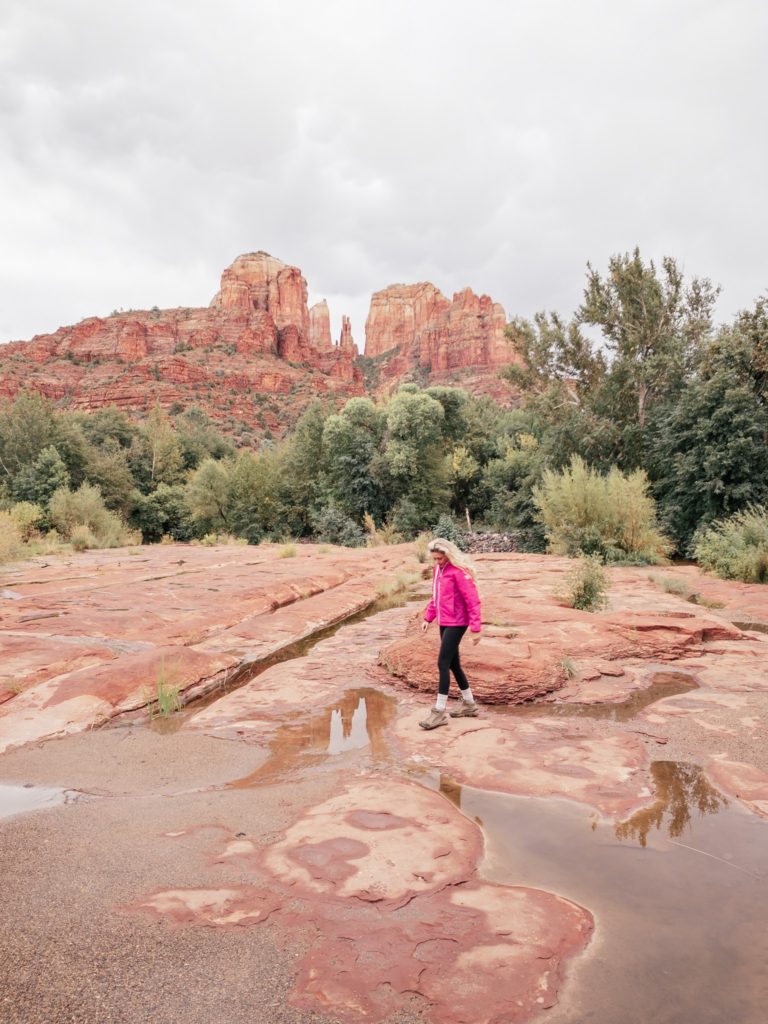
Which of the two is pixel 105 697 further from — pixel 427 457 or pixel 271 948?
pixel 427 457

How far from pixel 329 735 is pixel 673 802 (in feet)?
9.76

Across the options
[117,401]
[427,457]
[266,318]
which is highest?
[266,318]

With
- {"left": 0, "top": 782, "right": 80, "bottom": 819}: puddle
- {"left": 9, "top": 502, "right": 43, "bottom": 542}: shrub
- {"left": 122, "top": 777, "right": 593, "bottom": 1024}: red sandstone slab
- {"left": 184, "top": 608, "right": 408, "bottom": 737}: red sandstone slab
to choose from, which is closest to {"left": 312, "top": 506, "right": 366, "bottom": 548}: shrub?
{"left": 9, "top": 502, "right": 43, "bottom": 542}: shrub

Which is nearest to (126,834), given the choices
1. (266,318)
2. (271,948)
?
(271,948)

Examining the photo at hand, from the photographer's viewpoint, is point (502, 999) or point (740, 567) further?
point (740, 567)

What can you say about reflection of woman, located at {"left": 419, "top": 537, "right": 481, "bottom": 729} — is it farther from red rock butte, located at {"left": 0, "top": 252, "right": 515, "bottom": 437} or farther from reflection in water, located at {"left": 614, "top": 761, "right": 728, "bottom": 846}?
red rock butte, located at {"left": 0, "top": 252, "right": 515, "bottom": 437}

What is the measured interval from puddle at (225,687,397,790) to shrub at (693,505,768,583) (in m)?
12.4

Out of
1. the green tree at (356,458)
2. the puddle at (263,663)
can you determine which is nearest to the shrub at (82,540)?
the green tree at (356,458)

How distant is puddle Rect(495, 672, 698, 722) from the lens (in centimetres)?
582

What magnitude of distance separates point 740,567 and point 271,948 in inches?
621

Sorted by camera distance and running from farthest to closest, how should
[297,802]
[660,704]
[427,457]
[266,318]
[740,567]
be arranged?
[266,318], [427,457], [740,567], [660,704], [297,802]

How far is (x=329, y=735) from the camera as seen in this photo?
546cm

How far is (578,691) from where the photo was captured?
6.48 m

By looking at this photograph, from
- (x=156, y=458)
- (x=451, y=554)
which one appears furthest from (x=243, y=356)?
(x=451, y=554)
